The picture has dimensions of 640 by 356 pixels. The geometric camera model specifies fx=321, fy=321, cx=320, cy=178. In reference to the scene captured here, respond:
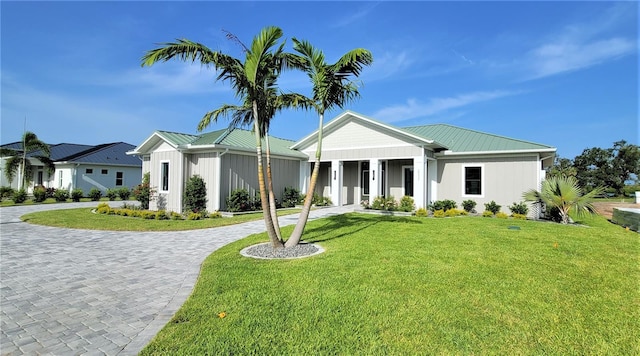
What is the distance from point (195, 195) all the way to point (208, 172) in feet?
4.15

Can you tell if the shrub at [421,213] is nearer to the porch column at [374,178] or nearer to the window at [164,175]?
the porch column at [374,178]

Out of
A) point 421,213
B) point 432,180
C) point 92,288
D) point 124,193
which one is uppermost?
point 432,180

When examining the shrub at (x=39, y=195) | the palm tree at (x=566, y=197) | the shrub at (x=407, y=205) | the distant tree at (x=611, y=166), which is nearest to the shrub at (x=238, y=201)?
the shrub at (x=407, y=205)

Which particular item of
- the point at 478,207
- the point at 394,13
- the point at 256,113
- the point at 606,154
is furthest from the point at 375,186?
the point at 606,154

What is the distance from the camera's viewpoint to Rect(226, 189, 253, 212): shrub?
15422mm

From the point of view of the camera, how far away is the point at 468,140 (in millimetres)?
17469

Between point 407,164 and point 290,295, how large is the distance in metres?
14.6

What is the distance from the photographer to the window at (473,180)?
1596cm

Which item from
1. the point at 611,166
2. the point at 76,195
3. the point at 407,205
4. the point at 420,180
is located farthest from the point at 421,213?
the point at 611,166

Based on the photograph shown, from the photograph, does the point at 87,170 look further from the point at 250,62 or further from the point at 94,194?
the point at 250,62

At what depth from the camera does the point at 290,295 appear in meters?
4.72

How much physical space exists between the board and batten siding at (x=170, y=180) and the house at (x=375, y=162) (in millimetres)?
51

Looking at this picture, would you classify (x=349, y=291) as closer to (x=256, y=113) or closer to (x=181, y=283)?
(x=181, y=283)

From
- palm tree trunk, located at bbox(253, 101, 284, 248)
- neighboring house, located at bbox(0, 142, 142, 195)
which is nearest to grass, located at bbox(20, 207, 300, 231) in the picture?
palm tree trunk, located at bbox(253, 101, 284, 248)
